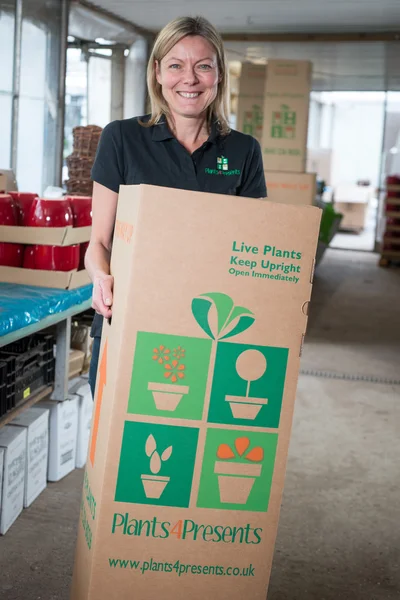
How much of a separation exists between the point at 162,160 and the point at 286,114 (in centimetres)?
467

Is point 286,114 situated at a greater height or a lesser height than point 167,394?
greater

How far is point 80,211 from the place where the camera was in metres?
2.85

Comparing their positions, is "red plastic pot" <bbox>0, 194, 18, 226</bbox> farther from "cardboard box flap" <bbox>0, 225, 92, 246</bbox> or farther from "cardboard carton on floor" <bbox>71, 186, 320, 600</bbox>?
"cardboard carton on floor" <bbox>71, 186, 320, 600</bbox>

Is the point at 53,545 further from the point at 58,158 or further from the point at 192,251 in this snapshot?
the point at 58,158

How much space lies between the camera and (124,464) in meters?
1.32

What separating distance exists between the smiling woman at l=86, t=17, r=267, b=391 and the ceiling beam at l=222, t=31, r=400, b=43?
7.02 metres

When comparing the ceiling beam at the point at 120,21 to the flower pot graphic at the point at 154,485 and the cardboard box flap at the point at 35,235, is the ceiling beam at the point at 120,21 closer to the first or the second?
the cardboard box flap at the point at 35,235

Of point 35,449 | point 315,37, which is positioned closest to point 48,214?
point 35,449

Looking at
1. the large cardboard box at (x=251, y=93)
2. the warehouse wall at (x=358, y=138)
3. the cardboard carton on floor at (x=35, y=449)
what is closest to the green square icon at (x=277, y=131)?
the large cardboard box at (x=251, y=93)

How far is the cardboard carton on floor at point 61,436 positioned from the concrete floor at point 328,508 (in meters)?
0.05

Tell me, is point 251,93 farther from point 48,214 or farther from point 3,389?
point 3,389

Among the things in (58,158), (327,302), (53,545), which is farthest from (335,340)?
(53,545)

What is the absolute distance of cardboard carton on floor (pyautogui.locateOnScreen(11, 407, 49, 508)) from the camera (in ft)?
8.36

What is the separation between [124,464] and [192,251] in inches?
16.5
